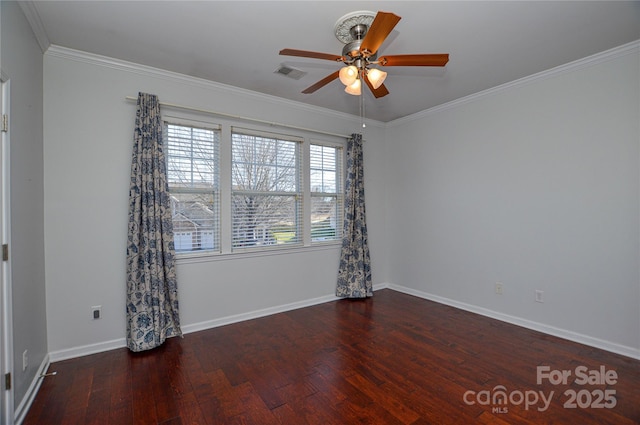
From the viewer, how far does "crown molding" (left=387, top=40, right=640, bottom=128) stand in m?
2.68

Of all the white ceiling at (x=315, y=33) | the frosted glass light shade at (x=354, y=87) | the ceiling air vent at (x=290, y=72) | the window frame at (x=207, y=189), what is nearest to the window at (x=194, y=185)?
the window frame at (x=207, y=189)

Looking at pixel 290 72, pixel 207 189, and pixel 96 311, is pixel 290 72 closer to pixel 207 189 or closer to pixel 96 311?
pixel 207 189

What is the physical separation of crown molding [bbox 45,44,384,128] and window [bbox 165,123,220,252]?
0.49 meters

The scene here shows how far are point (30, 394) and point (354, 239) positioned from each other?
357 centimetres

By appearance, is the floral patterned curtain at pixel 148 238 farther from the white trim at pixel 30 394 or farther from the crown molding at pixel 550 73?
the crown molding at pixel 550 73

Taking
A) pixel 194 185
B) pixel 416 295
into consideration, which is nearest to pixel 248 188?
pixel 194 185

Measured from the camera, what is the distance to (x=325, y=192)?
4.40 m

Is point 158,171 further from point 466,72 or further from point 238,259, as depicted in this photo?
point 466,72

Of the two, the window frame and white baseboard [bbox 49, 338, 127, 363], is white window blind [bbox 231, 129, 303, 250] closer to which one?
the window frame

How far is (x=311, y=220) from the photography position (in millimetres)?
4262

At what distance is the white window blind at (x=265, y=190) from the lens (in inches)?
144

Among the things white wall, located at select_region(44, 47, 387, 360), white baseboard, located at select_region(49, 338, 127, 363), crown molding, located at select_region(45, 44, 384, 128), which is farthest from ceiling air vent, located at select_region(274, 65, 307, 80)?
white baseboard, located at select_region(49, 338, 127, 363)

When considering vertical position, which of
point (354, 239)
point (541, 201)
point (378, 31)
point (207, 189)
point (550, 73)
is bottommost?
point (354, 239)

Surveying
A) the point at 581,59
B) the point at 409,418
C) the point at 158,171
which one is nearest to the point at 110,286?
the point at 158,171
